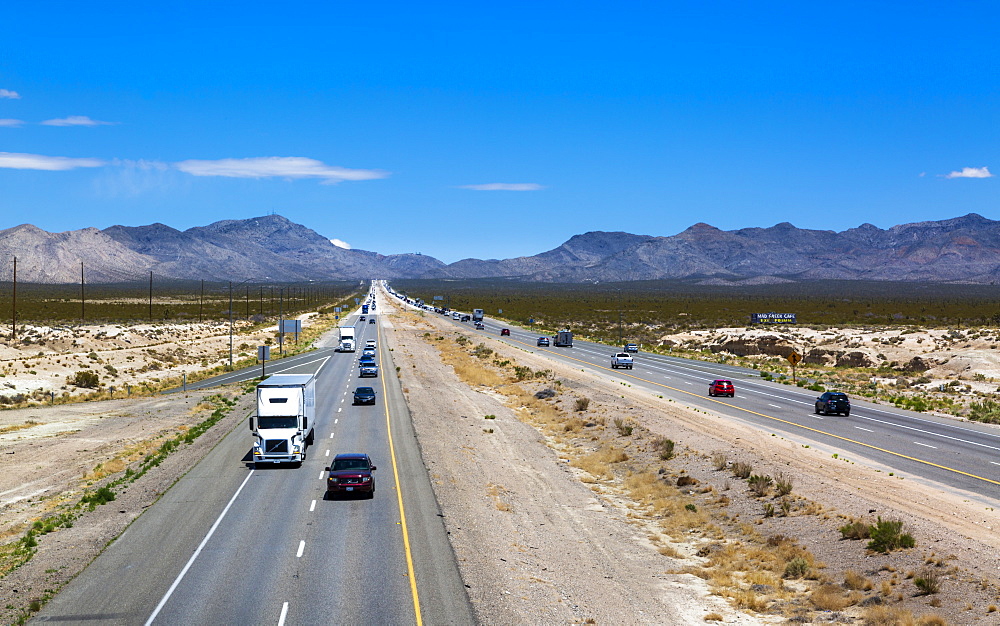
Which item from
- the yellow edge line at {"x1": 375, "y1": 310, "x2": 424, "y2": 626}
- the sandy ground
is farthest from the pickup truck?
the yellow edge line at {"x1": 375, "y1": 310, "x2": 424, "y2": 626}

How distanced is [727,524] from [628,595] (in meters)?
8.89

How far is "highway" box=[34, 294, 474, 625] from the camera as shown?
2056 cm

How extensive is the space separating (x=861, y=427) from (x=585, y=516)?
79.8ft

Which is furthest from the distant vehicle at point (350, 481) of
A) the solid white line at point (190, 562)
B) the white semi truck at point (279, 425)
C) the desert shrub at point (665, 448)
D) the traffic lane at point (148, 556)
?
the desert shrub at point (665, 448)

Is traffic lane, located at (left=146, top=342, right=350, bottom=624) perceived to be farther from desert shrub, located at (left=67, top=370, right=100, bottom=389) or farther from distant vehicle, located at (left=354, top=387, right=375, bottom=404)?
desert shrub, located at (left=67, top=370, right=100, bottom=389)

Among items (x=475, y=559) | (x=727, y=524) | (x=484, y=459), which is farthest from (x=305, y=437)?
(x=727, y=524)

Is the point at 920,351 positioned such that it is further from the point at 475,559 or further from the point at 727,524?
the point at 475,559

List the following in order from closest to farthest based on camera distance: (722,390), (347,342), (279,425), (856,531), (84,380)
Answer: (856,531), (279,425), (722,390), (84,380), (347,342)

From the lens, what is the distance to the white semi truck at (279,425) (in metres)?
38.1

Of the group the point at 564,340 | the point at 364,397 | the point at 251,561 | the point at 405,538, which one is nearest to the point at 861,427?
the point at 405,538

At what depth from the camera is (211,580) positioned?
74.6ft

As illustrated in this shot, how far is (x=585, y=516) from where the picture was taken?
105ft

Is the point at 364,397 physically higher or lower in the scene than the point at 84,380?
higher

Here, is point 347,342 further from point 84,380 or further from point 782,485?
point 782,485
